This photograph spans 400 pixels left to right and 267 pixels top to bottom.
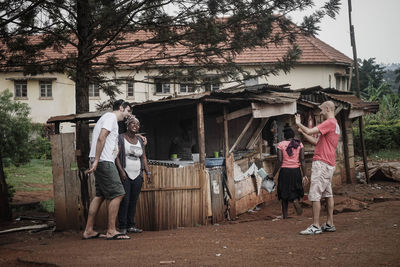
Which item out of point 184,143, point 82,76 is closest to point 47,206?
point 184,143

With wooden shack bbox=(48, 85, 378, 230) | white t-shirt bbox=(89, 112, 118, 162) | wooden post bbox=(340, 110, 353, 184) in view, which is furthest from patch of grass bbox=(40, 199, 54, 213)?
wooden post bbox=(340, 110, 353, 184)

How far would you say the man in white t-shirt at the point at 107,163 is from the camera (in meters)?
5.88

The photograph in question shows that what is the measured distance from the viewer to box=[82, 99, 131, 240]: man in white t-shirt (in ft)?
19.3

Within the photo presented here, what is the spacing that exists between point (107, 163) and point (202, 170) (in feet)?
8.54

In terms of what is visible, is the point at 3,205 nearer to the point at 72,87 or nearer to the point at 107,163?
the point at 107,163

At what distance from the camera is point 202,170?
26.9 feet

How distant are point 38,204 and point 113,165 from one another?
6451 mm

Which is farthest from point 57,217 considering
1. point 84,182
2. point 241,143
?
point 241,143

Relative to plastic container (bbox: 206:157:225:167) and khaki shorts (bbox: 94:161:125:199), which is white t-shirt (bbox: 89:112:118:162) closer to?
khaki shorts (bbox: 94:161:125:199)

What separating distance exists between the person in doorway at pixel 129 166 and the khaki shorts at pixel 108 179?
46 centimetres

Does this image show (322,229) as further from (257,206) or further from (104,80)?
(104,80)

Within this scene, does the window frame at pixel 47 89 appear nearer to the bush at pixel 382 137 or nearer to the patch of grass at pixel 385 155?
the bush at pixel 382 137

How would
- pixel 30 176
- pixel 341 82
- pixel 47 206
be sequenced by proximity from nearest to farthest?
1. pixel 47 206
2. pixel 30 176
3. pixel 341 82

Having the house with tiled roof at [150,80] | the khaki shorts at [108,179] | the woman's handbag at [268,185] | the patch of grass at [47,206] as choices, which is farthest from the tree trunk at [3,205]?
the house with tiled roof at [150,80]
